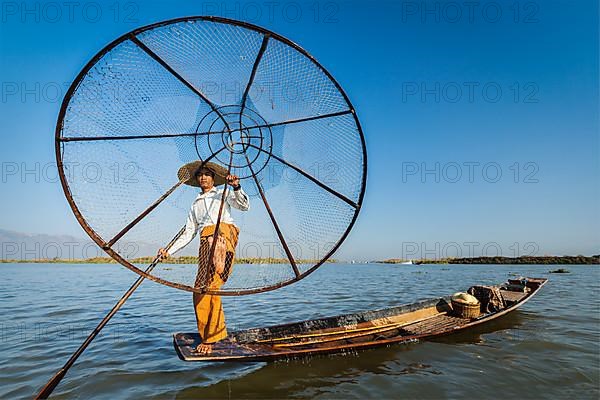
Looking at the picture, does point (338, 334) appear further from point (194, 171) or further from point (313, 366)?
point (194, 171)

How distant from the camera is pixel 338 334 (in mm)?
5141

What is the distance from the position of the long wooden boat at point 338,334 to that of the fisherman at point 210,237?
0.35 m

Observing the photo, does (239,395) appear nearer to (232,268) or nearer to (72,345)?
(232,268)

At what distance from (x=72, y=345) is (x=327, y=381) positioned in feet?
14.3

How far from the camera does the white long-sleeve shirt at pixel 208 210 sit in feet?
13.6

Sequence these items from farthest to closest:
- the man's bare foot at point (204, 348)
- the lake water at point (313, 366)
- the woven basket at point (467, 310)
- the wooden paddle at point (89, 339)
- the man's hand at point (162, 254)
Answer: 1. the woven basket at point (467, 310)
2. the man's hand at point (162, 254)
3. the man's bare foot at point (204, 348)
4. the lake water at point (313, 366)
5. the wooden paddle at point (89, 339)

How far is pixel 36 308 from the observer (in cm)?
871

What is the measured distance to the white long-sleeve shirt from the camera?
4141 millimetres

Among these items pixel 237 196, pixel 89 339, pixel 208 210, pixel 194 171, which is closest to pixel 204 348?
pixel 89 339

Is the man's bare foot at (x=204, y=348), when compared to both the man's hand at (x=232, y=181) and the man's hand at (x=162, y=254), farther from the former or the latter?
the man's hand at (x=232, y=181)

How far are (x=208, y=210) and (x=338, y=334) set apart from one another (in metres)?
2.82

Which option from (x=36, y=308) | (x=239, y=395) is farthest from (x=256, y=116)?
(x=36, y=308)

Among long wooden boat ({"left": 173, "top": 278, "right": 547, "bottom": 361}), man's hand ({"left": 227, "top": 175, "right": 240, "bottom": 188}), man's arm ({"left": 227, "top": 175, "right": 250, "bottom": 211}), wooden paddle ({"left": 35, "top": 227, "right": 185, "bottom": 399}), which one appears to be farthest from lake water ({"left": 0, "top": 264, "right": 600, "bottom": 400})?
man's hand ({"left": 227, "top": 175, "right": 240, "bottom": 188})

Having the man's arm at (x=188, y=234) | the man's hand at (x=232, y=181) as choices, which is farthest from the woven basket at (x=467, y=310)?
the man's arm at (x=188, y=234)
